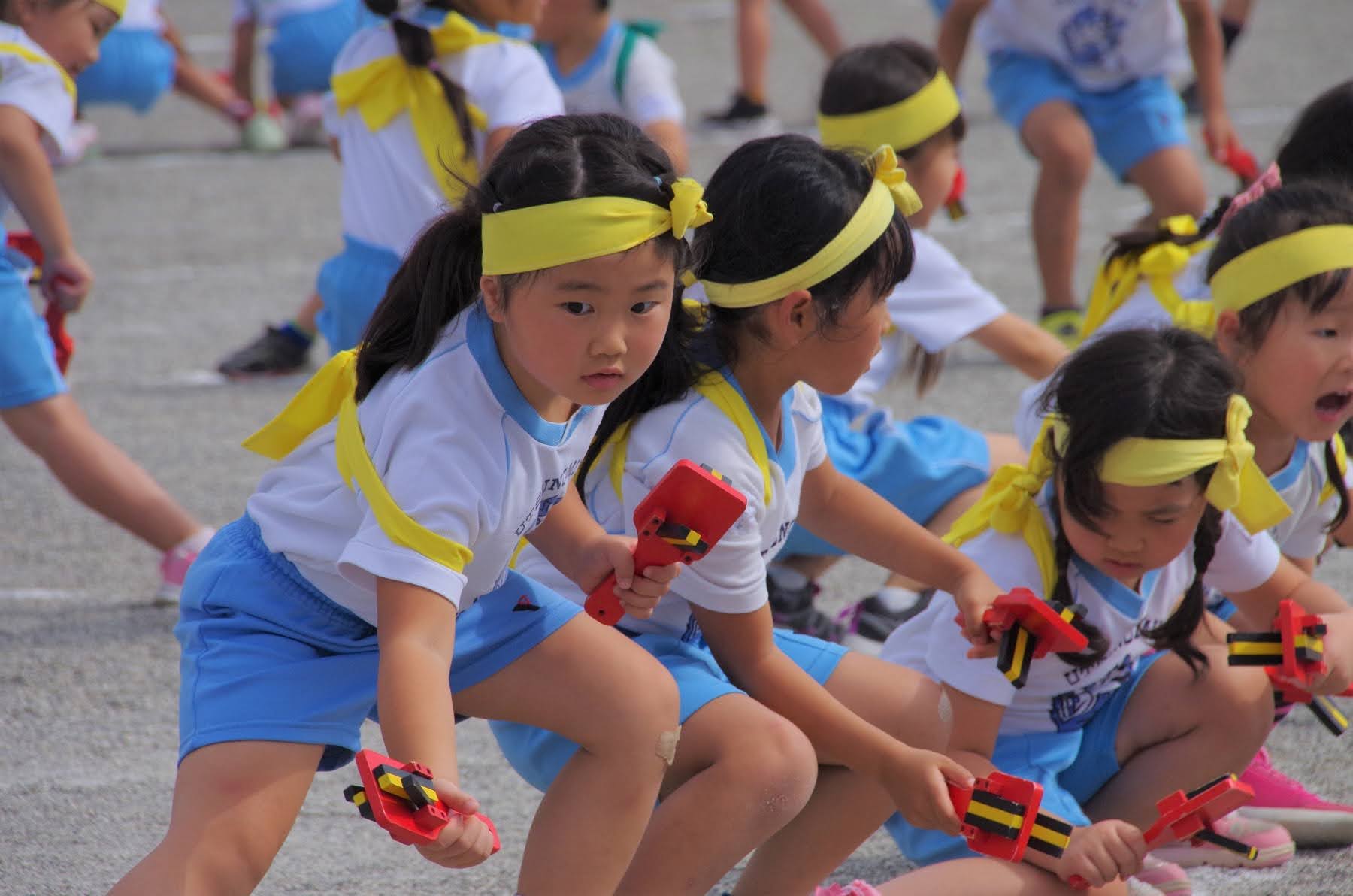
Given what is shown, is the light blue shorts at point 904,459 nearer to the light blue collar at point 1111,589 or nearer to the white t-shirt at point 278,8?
the light blue collar at point 1111,589

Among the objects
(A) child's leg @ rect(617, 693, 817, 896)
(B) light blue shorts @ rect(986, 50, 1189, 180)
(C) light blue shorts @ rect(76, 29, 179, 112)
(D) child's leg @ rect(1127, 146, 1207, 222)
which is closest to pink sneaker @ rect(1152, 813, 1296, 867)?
(A) child's leg @ rect(617, 693, 817, 896)

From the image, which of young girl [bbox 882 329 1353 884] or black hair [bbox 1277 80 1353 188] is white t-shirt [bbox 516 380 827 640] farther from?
black hair [bbox 1277 80 1353 188]

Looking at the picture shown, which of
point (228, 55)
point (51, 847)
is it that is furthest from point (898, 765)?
point (228, 55)

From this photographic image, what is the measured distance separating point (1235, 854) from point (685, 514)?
113cm

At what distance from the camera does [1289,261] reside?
274cm

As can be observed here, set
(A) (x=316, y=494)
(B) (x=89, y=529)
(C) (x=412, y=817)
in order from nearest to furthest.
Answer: (C) (x=412, y=817)
(A) (x=316, y=494)
(B) (x=89, y=529)

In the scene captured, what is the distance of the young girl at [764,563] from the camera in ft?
7.05

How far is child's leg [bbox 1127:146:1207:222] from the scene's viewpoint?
520cm

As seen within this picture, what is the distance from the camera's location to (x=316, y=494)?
2.08 meters

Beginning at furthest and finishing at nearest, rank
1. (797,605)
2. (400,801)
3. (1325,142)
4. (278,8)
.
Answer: (278,8) < (1325,142) < (797,605) < (400,801)

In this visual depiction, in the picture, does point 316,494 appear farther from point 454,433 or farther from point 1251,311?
point 1251,311

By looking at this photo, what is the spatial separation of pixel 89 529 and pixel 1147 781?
2.62 meters

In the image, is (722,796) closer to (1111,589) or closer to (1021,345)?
(1111,589)

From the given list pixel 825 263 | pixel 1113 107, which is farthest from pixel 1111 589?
pixel 1113 107
